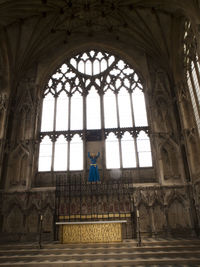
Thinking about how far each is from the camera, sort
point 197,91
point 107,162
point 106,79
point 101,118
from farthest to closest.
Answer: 1. point 106,79
2. point 101,118
3. point 107,162
4. point 197,91

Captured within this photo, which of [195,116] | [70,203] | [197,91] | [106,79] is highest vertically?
[106,79]

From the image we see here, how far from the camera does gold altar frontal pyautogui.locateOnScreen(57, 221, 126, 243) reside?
9742 millimetres

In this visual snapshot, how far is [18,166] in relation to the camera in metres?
13.7

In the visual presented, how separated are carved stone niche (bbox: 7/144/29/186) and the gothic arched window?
3.01ft

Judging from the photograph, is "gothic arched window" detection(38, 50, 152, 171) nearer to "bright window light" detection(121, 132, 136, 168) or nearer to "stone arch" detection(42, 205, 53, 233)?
"bright window light" detection(121, 132, 136, 168)

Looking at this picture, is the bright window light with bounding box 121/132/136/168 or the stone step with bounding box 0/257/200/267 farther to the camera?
the bright window light with bounding box 121/132/136/168

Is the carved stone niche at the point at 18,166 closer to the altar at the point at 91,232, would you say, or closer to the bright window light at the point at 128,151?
the altar at the point at 91,232

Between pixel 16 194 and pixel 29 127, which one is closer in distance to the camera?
pixel 16 194

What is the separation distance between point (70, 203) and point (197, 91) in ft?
29.4

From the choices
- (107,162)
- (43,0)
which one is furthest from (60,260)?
(43,0)

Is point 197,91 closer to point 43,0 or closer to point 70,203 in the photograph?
point 70,203

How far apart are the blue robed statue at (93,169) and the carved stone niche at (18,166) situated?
3.71 metres

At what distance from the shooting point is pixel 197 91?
11969 millimetres

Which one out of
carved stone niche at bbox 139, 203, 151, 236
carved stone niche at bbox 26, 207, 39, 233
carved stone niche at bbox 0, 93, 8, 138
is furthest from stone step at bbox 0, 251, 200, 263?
carved stone niche at bbox 0, 93, 8, 138
